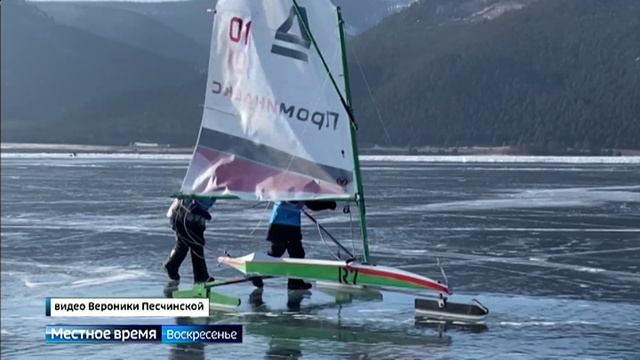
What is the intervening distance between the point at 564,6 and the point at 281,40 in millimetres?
157478

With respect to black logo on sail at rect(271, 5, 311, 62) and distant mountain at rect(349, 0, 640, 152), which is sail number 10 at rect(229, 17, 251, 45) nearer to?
black logo on sail at rect(271, 5, 311, 62)

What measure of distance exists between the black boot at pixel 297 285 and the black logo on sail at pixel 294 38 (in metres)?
3.20

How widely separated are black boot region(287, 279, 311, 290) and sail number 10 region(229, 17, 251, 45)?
11.4 ft

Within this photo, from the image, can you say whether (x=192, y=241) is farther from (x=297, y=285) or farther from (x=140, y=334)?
(x=140, y=334)

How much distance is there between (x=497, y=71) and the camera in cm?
15388

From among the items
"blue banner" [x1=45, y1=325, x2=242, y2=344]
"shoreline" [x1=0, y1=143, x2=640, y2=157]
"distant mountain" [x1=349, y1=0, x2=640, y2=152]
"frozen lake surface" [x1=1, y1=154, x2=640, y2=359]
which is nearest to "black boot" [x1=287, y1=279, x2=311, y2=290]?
"frozen lake surface" [x1=1, y1=154, x2=640, y2=359]

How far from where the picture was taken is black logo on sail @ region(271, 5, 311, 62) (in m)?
14.3

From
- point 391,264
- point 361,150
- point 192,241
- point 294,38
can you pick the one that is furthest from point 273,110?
point 361,150

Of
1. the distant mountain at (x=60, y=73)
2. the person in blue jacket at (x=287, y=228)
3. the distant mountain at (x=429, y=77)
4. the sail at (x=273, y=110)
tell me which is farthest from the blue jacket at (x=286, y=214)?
the distant mountain at (x=429, y=77)

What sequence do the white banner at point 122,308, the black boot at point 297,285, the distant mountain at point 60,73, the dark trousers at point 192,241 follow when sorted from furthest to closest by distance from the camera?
1. the distant mountain at point 60,73
2. the black boot at point 297,285
3. the dark trousers at point 192,241
4. the white banner at point 122,308

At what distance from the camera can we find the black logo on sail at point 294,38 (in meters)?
14.3

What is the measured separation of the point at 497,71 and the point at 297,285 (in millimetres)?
142035

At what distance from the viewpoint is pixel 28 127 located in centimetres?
10431

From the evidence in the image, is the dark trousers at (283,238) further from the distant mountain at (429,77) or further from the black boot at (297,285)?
the distant mountain at (429,77)
